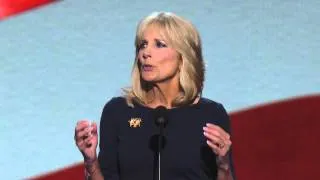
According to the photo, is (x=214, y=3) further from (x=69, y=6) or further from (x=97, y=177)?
(x=97, y=177)

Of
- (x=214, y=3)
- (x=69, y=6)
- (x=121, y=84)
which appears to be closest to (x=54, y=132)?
(x=121, y=84)

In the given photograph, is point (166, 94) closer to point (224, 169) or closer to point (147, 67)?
point (147, 67)

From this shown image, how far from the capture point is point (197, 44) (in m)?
1.33

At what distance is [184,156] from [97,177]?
169 millimetres

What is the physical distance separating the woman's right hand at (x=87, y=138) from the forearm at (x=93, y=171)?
0.04ft

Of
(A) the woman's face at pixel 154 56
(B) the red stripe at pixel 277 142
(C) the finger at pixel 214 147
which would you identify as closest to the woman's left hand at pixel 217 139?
(C) the finger at pixel 214 147

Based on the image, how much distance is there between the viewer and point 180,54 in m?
1.33

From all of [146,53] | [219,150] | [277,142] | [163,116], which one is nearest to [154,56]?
[146,53]

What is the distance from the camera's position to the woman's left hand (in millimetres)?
1146

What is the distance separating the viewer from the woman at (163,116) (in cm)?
129

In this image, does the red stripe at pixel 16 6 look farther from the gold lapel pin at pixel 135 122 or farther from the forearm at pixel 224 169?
the forearm at pixel 224 169

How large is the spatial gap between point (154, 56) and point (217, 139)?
0.73 ft

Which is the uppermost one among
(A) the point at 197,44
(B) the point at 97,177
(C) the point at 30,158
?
(A) the point at 197,44

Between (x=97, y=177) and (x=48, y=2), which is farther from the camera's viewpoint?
(x=48, y=2)
